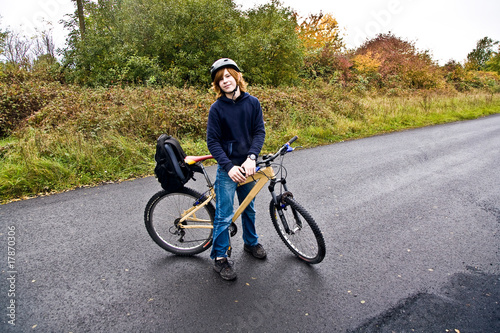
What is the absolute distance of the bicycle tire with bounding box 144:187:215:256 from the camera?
10.1 feet

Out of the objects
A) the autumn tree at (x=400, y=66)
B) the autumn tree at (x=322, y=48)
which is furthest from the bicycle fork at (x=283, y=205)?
the autumn tree at (x=400, y=66)

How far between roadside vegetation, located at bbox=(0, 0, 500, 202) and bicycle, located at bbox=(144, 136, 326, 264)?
3.16 meters

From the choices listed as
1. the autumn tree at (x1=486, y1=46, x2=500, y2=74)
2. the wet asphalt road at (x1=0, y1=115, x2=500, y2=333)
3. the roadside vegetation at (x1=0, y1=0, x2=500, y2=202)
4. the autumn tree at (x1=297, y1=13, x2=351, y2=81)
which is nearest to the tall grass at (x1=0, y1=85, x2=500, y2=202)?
the roadside vegetation at (x1=0, y1=0, x2=500, y2=202)

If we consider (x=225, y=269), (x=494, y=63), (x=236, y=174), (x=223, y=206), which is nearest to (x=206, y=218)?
(x=223, y=206)

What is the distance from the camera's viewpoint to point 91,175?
5.75m

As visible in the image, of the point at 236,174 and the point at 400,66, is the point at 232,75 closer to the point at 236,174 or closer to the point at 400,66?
the point at 236,174

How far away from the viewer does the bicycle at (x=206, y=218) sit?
2.89 m

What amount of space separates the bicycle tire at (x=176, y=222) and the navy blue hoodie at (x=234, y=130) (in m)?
0.67

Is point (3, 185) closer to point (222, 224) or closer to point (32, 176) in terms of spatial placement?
point (32, 176)

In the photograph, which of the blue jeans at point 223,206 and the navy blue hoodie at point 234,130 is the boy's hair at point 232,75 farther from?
the blue jeans at point 223,206

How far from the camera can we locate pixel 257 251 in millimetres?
3199

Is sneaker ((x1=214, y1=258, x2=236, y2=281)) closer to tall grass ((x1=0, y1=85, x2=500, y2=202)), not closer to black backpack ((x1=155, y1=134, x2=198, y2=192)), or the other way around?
black backpack ((x1=155, y1=134, x2=198, y2=192))

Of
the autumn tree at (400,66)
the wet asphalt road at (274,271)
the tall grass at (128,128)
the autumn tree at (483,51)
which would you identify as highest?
the autumn tree at (483,51)

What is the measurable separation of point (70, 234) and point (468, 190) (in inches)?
252
